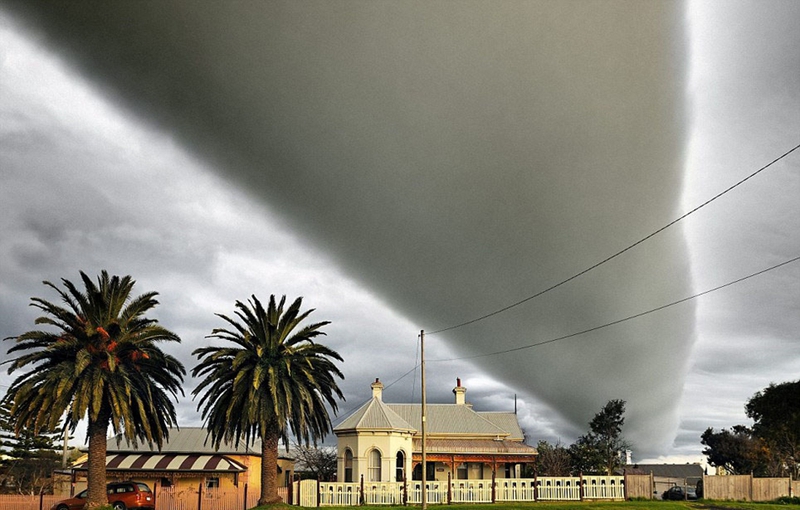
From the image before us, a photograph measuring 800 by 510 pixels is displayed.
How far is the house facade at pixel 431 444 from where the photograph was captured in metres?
50.4

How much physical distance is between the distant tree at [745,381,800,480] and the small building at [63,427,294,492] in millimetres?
47596

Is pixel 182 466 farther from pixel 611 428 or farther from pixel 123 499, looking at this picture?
pixel 611 428

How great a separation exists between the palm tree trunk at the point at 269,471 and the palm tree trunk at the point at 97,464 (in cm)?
847

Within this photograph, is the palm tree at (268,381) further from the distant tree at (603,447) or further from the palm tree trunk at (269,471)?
the distant tree at (603,447)

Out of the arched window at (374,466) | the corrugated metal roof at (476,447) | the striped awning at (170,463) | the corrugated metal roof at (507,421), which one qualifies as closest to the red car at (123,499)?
the striped awning at (170,463)

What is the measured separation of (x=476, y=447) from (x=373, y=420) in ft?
29.7

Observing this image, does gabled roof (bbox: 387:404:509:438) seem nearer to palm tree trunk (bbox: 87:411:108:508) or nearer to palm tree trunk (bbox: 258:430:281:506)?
palm tree trunk (bbox: 258:430:281:506)

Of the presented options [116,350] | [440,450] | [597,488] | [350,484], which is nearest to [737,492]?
[597,488]

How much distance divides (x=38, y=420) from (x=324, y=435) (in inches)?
617

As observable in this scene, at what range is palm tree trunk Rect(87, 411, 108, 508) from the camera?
3794 cm

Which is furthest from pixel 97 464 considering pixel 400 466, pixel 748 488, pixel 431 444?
pixel 748 488

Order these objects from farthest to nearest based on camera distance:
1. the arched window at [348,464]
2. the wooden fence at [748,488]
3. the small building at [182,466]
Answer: the arched window at [348,464] < the small building at [182,466] < the wooden fence at [748,488]

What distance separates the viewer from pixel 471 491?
45906mm

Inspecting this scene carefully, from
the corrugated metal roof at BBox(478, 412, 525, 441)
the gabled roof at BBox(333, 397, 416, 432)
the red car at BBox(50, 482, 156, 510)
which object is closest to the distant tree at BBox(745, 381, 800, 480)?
the corrugated metal roof at BBox(478, 412, 525, 441)
